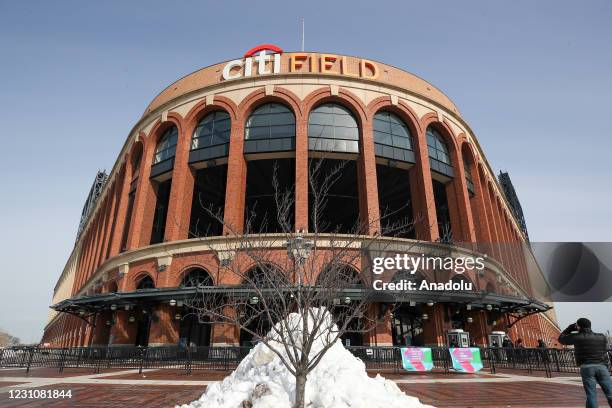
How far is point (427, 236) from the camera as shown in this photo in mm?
23781

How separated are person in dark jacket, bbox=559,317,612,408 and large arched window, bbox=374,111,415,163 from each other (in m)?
19.7

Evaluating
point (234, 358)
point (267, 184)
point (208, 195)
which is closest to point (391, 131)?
point (267, 184)

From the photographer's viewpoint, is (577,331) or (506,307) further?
(506,307)

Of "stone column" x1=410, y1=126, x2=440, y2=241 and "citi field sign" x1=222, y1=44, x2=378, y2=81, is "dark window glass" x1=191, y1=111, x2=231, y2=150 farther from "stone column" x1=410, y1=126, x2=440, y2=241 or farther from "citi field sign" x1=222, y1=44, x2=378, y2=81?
"stone column" x1=410, y1=126, x2=440, y2=241

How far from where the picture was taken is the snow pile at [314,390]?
5773 millimetres

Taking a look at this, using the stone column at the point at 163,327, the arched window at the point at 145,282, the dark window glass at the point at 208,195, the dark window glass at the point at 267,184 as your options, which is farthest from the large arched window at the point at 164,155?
the stone column at the point at 163,327

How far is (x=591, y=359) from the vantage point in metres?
5.85

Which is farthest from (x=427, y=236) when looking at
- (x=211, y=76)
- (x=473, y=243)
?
(x=211, y=76)

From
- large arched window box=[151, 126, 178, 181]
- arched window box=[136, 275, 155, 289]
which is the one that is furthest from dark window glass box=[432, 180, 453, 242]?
arched window box=[136, 275, 155, 289]

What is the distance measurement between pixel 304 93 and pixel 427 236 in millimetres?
12792

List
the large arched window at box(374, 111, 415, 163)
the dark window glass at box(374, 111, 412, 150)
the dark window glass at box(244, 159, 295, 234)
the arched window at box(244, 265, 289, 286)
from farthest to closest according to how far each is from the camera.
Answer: the dark window glass at box(244, 159, 295, 234) < the dark window glass at box(374, 111, 412, 150) < the large arched window at box(374, 111, 415, 163) < the arched window at box(244, 265, 289, 286)

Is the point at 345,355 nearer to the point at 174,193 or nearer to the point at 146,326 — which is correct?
the point at 174,193

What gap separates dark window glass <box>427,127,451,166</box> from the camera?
90.2 feet

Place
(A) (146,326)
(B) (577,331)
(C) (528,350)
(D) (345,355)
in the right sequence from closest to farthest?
(B) (577,331) < (D) (345,355) < (C) (528,350) < (A) (146,326)
